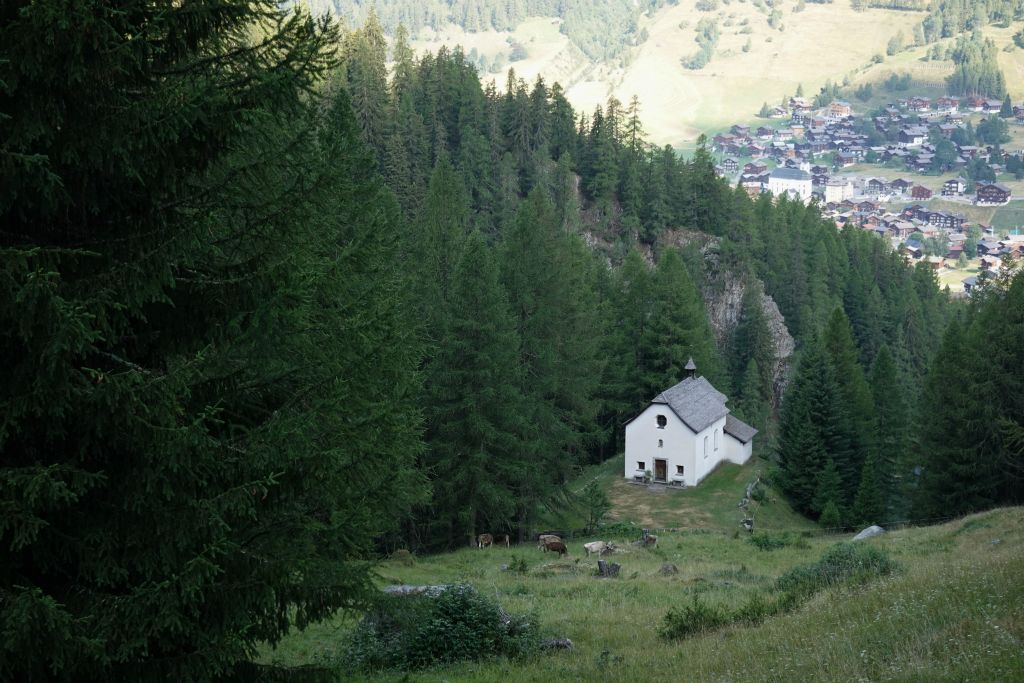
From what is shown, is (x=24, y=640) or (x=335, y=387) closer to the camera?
(x=24, y=640)

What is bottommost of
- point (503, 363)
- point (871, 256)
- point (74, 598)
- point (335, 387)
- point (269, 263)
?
point (871, 256)

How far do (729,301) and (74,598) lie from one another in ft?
267

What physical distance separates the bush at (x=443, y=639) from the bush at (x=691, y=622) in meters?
2.10

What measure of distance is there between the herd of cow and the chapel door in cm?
1519

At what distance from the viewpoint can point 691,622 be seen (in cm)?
1434

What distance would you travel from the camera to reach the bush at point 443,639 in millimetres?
13438

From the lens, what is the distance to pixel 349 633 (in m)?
15.2

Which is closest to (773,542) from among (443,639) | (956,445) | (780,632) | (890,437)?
(956,445)

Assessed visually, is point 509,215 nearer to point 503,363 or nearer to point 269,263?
point 503,363

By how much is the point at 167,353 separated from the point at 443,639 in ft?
24.5

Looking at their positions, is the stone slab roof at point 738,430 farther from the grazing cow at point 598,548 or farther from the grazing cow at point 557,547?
the grazing cow at point 557,547

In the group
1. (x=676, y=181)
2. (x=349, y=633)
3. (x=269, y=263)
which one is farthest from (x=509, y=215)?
(x=269, y=263)

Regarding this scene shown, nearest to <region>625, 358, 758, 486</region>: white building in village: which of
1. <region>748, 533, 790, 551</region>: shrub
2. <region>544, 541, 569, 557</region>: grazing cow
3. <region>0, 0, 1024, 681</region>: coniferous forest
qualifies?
<region>748, 533, 790, 551</region>: shrub

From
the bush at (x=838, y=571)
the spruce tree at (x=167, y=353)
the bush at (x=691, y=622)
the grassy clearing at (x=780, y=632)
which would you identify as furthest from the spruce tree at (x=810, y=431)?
the spruce tree at (x=167, y=353)
